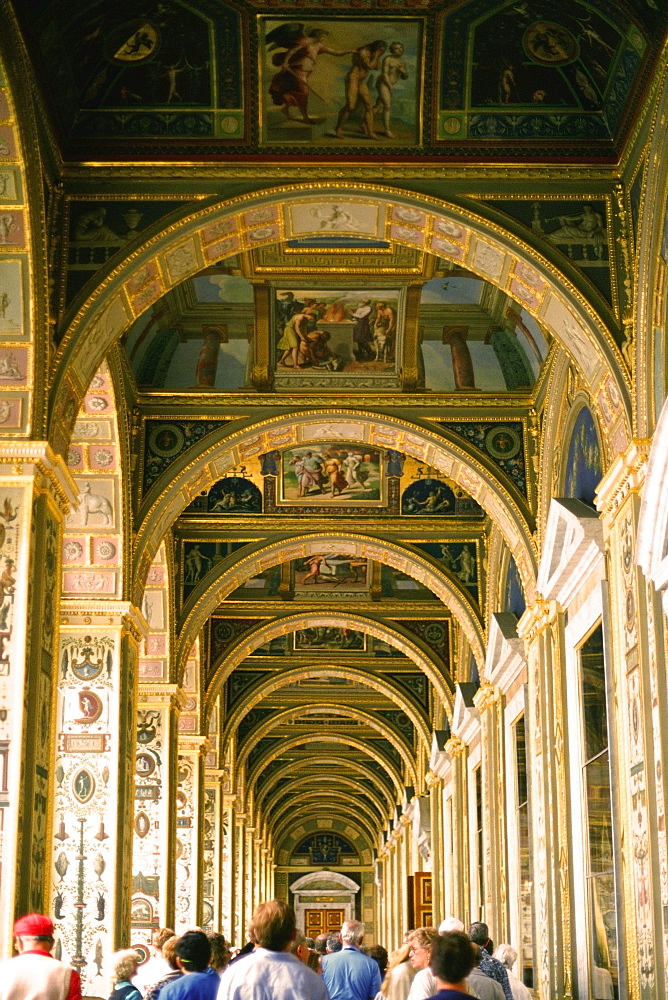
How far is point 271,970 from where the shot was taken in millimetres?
5504

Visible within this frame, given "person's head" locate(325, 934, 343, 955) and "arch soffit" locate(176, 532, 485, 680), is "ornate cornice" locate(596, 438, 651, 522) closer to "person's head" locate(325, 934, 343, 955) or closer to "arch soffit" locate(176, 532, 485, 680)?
"person's head" locate(325, 934, 343, 955)

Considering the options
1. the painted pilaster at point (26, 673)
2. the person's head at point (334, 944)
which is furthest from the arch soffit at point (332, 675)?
the painted pilaster at point (26, 673)

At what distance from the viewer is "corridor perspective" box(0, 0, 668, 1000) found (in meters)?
11.5

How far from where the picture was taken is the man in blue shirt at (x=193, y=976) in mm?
6770

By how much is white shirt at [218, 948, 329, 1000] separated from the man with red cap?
1556mm

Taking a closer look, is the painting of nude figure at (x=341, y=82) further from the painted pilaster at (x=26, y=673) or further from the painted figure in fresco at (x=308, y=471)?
the painted figure in fresco at (x=308, y=471)

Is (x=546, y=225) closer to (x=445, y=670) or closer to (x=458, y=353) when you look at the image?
(x=458, y=353)

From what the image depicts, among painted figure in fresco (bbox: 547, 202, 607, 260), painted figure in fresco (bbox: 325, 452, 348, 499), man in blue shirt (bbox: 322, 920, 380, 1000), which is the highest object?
painted figure in fresco (bbox: 325, 452, 348, 499)

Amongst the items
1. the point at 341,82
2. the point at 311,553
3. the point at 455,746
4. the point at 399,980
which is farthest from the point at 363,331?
the point at 455,746

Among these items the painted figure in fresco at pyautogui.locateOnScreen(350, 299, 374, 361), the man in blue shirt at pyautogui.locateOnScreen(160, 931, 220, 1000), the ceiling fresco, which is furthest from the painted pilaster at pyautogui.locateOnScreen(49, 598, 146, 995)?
the man in blue shirt at pyautogui.locateOnScreen(160, 931, 220, 1000)

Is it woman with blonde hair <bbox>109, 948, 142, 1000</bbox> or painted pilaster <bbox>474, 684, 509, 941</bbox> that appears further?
painted pilaster <bbox>474, 684, 509, 941</bbox>

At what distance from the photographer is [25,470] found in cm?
1175

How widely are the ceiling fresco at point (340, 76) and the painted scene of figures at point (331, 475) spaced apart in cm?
895

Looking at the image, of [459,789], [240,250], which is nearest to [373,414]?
[240,250]
